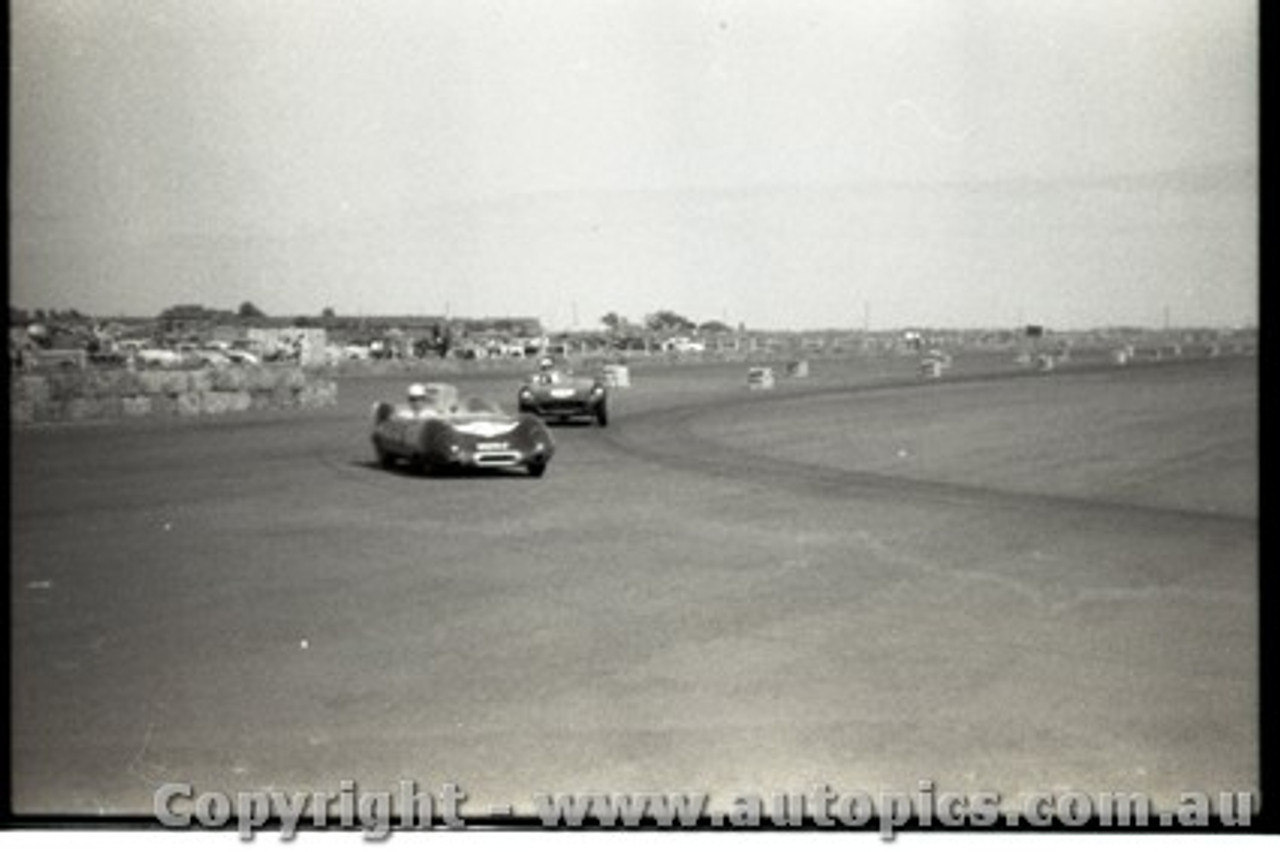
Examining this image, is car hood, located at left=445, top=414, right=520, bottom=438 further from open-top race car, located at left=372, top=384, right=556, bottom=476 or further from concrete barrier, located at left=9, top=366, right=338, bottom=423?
concrete barrier, located at left=9, top=366, right=338, bottom=423

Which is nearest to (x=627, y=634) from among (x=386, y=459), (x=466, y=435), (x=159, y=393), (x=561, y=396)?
(x=466, y=435)

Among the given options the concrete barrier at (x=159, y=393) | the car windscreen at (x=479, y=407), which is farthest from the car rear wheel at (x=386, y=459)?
the concrete barrier at (x=159, y=393)

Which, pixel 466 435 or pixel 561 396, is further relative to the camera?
pixel 561 396

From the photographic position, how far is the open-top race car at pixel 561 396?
2375 centimetres

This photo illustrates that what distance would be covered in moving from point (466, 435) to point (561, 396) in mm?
8782

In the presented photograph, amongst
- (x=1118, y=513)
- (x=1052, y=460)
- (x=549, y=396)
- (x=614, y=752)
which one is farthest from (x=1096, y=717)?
(x=549, y=396)

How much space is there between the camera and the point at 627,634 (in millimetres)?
7660

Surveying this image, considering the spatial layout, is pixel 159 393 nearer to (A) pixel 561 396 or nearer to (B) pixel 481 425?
(A) pixel 561 396

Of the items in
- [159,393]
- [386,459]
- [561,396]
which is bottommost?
[386,459]

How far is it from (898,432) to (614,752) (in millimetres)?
18673

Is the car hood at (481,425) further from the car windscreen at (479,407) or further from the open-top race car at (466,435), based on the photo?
the car windscreen at (479,407)

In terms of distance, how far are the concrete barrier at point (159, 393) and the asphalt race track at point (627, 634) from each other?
1010 cm

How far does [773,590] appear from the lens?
896cm

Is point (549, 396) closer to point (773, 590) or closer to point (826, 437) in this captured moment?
point (826, 437)
